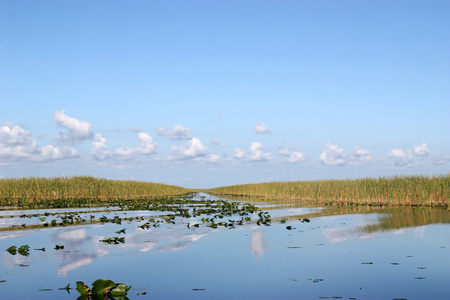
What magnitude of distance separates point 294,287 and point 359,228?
9.12 m

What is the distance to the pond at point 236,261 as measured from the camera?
674 cm

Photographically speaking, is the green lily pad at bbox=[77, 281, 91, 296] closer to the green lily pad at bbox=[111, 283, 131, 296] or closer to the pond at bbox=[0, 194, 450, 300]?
the pond at bbox=[0, 194, 450, 300]

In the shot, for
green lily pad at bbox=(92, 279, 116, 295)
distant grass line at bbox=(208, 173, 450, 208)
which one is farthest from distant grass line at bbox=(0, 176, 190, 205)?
green lily pad at bbox=(92, 279, 116, 295)

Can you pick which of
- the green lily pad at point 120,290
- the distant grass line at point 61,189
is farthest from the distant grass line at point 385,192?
the green lily pad at point 120,290

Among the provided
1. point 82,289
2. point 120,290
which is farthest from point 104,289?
point 82,289

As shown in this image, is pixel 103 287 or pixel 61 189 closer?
pixel 103 287

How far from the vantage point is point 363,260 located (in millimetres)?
9117

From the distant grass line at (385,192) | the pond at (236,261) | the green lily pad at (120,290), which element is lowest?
the pond at (236,261)

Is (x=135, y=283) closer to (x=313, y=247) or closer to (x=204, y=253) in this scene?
(x=204, y=253)

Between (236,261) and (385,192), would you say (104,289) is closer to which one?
(236,261)

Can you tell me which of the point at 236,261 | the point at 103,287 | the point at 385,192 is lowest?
the point at 236,261

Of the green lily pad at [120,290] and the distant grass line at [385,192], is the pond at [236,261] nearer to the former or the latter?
the green lily pad at [120,290]

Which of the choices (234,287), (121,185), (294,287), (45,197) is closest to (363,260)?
(294,287)

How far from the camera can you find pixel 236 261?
29.8 ft
